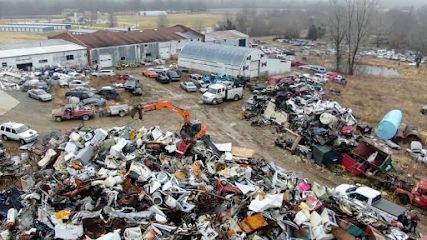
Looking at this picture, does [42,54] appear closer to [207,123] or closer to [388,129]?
[207,123]

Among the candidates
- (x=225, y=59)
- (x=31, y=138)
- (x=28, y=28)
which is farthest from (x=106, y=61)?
(x=28, y=28)

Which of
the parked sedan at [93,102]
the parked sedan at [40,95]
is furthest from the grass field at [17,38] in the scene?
the parked sedan at [93,102]

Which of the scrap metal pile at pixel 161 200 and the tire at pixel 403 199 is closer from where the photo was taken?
the scrap metal pile at pixel 161 200

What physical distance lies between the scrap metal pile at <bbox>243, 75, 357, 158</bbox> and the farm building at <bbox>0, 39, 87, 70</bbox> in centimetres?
2187

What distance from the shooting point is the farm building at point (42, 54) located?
42219mm

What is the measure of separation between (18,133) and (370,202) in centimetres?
1976

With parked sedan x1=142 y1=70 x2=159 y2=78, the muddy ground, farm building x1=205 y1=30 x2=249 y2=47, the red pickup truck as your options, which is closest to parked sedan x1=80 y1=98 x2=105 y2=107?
the red pickup truck

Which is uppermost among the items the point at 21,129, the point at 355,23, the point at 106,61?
the point at 355,23

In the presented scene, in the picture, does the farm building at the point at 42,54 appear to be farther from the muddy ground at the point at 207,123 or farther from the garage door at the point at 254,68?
the garage door at the point at 254,68

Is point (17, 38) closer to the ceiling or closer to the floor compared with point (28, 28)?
closer to the floor

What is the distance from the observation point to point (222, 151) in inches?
849

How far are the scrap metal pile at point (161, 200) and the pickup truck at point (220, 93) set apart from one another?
1420cm

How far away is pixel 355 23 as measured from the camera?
184ft

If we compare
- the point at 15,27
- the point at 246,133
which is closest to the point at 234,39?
the point at 246,133
